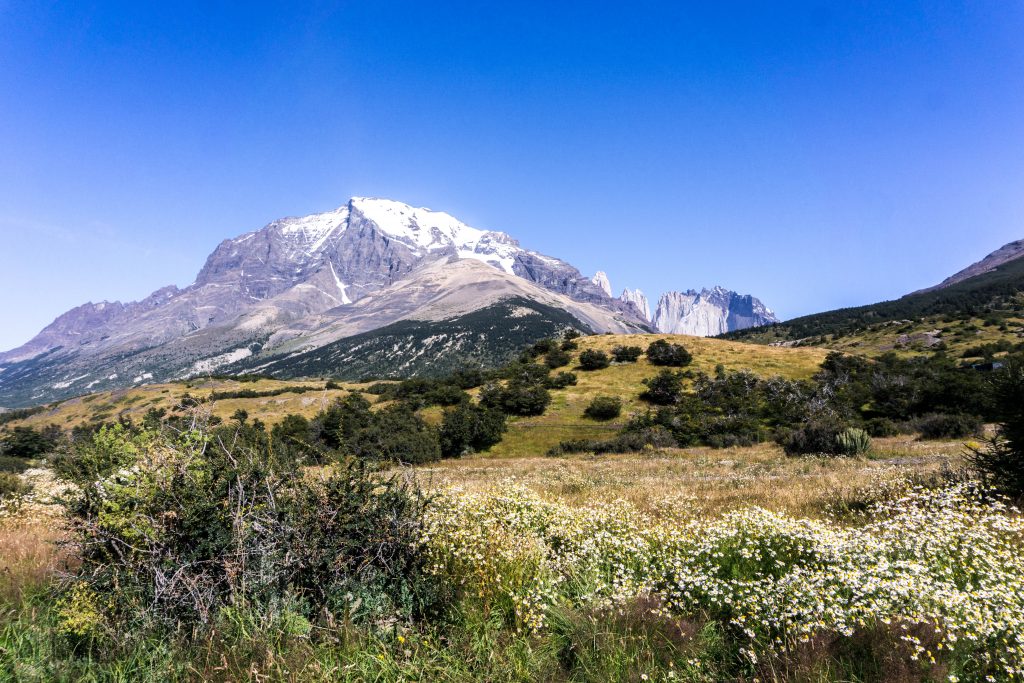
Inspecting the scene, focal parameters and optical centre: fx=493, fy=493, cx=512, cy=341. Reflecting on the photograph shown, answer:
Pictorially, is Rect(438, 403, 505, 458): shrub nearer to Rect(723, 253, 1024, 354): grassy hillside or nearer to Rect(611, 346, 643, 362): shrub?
Rect(611, 346, 643, 362): shrub

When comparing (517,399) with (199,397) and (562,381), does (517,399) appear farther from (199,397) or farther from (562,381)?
(199,397)

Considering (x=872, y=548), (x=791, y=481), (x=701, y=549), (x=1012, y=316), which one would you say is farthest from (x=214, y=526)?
(x=1012, y=316)

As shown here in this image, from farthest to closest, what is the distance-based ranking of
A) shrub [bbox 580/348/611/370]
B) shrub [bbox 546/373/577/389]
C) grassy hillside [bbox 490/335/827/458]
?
shrub [bbox 580/348/611/370] → shrub [bbox 546/373/577/389] → grassy hillside [bbox 490/335/827/458]

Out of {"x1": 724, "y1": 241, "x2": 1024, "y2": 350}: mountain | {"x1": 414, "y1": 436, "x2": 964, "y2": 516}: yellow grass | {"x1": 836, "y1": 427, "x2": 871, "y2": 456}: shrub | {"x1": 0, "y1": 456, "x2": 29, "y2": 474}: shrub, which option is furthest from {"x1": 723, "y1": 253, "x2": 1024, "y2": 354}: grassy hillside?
{"x1": 0, "y1": 456, "x2": 29, "y2": 474}: shrub

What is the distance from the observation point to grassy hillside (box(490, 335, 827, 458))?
147 ft

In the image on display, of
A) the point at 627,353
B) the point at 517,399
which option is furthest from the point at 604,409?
the point at 627,353

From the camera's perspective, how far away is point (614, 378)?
57.9m

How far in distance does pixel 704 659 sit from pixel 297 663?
12.8 feet

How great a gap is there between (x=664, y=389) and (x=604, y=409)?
801cm

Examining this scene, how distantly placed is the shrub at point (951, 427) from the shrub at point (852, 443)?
6.70 meters

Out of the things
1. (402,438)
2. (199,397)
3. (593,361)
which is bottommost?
(402,438)

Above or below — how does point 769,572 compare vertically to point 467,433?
above

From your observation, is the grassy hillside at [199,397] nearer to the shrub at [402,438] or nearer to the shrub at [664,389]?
the shrub at [402,438]

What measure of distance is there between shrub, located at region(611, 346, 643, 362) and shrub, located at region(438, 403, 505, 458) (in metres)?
24.3
